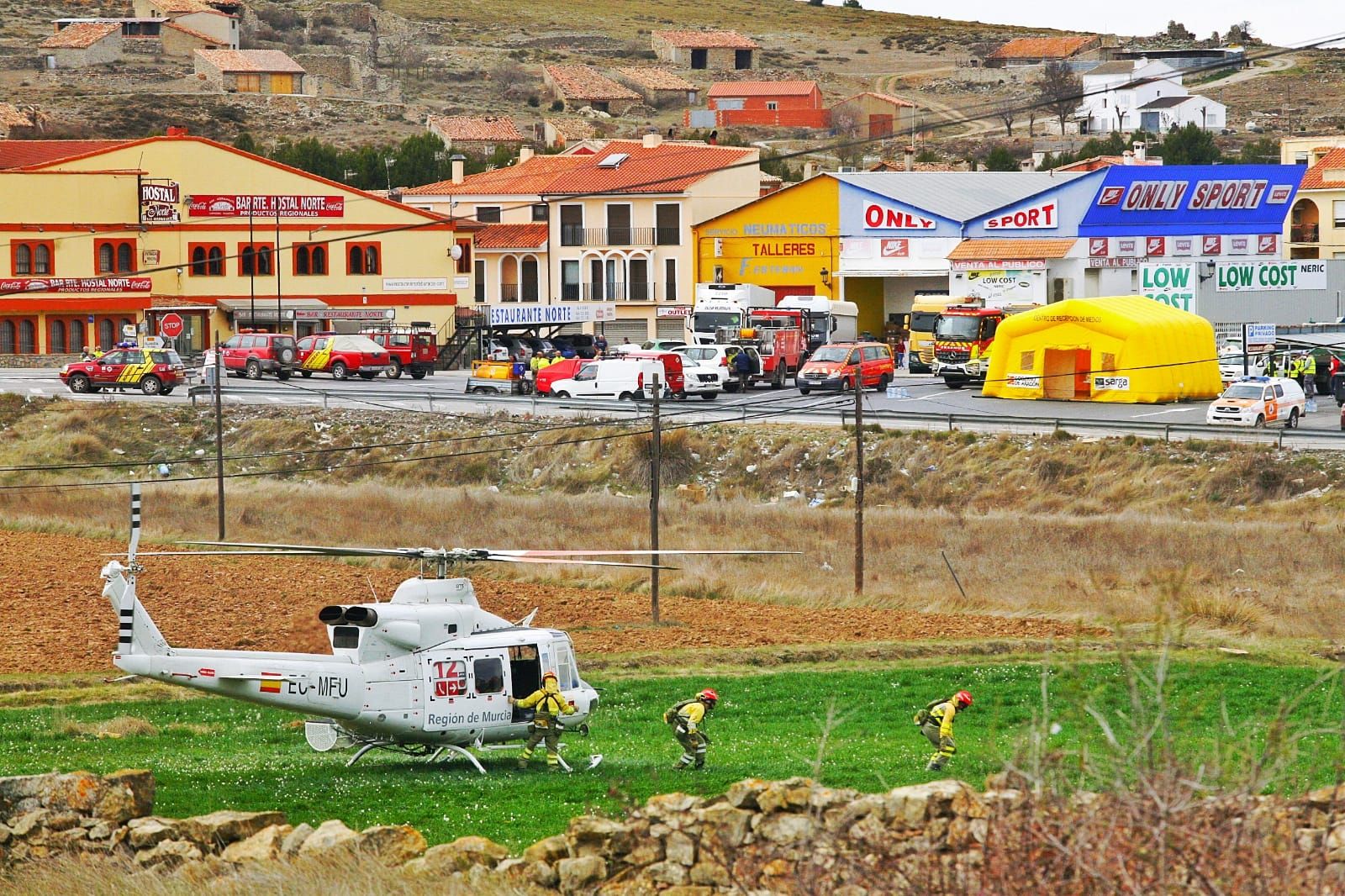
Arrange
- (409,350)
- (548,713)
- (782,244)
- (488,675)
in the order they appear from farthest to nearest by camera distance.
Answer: (782,244) < (409,350) < (488,675) < (548,713)

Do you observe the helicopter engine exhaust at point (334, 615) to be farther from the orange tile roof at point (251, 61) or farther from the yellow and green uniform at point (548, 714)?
the orange tile roof at point (251, 61)

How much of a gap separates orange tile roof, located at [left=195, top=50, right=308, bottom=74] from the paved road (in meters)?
87.5

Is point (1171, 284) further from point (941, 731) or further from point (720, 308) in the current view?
point (941, 731)

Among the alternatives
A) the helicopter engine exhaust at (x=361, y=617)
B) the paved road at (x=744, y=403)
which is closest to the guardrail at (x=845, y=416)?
the paved road at (x=744, y=403)

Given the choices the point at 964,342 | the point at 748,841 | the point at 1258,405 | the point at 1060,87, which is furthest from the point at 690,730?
the point at 1060,87

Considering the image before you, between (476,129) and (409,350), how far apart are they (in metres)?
67.4

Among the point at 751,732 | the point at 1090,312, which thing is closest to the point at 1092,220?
the point at 1090,312

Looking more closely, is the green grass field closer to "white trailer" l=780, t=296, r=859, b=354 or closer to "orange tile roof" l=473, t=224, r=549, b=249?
"white trailer" l=780, t=296, r=859, b=354

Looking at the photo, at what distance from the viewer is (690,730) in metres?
18.2

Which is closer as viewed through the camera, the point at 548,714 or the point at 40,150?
the point at 548,714

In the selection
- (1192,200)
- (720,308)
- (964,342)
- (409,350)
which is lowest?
(964,342)

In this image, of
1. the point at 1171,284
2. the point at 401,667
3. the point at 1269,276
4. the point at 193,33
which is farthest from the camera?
the point at 193,33

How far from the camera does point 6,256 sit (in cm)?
7538

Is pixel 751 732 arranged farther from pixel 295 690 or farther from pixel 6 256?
pixel 6 256
